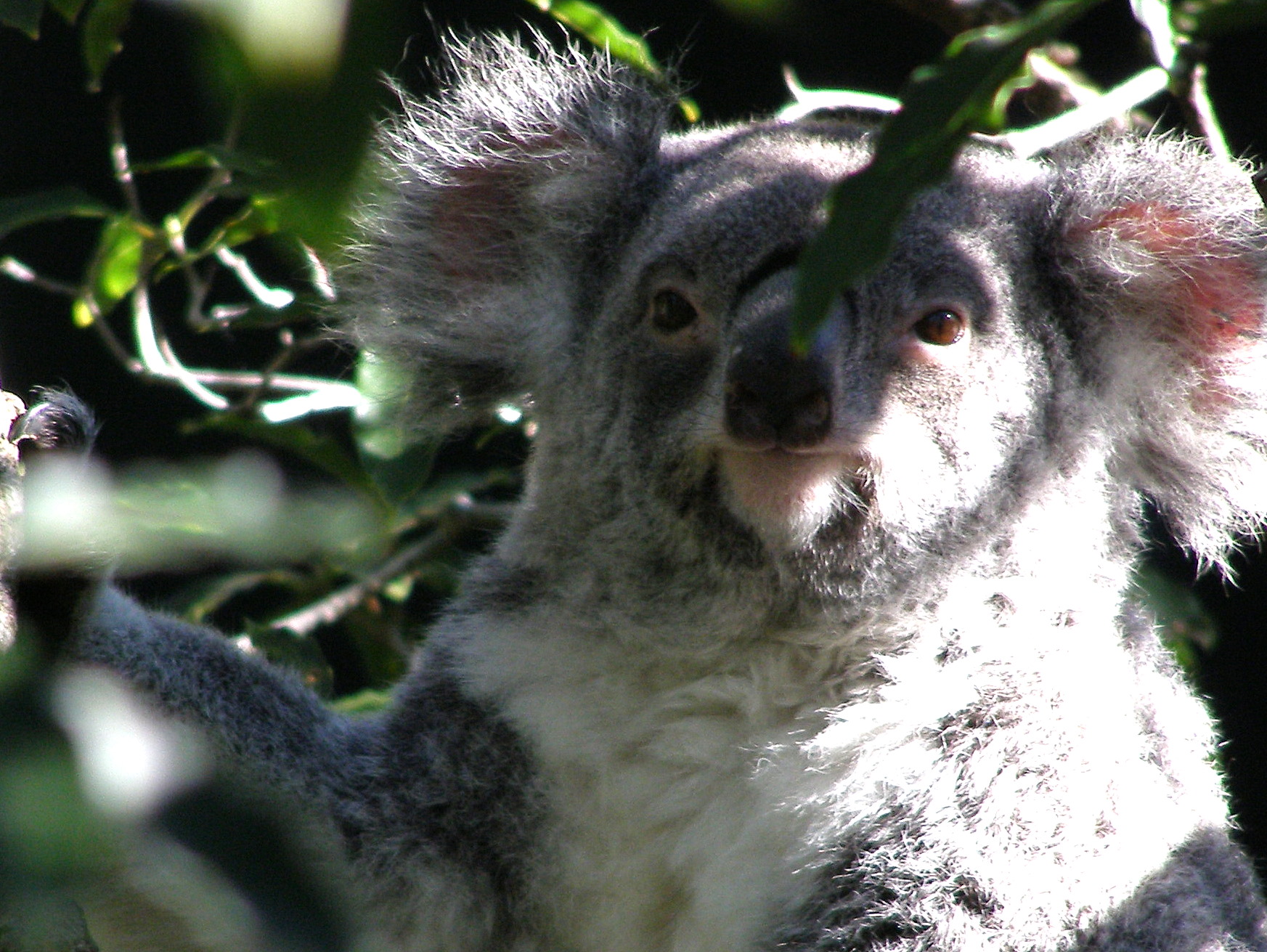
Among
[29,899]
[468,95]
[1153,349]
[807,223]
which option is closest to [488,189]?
[468,95]

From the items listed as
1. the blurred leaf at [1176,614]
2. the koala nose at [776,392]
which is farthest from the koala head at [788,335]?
the blurred leaf at [1176,614]

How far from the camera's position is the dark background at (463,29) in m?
3.64

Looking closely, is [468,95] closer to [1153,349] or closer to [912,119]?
[1153,349]

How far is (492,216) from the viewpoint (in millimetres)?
2266

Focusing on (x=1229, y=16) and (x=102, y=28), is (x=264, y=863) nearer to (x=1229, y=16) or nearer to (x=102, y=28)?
(x=1229, y=16)

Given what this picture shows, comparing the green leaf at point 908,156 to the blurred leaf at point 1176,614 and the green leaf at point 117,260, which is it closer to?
the blurred leaf at point 1176,614

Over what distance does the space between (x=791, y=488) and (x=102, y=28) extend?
1.22m

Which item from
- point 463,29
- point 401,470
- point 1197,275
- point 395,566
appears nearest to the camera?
point 1197,275

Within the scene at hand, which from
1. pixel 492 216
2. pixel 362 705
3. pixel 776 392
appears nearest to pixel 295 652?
pixel 362 705

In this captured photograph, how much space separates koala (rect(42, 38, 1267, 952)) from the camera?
5.63 feet

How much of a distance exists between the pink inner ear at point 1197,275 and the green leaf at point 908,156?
1.36 m

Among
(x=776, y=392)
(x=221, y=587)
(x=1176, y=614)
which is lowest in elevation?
(x=221, y=587)

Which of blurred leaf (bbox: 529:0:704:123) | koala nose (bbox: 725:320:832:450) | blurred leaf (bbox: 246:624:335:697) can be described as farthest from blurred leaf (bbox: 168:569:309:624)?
koala nose (bbox: 725:320:832:450)

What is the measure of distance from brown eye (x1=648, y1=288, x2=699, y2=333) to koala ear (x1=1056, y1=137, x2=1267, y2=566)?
1.95ft
